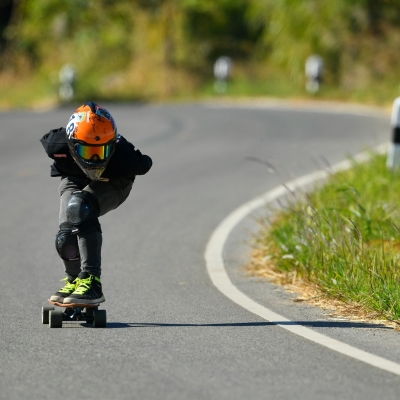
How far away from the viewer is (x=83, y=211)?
6254 millimetres

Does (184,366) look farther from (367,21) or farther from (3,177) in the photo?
(367,21)

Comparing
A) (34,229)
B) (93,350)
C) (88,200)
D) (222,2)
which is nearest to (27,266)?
(34,229)

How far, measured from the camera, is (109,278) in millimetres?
8328

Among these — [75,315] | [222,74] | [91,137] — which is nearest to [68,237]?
[75,315]

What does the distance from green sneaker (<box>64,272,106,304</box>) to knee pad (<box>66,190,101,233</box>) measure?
0.29m

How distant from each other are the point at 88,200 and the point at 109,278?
6.88ft

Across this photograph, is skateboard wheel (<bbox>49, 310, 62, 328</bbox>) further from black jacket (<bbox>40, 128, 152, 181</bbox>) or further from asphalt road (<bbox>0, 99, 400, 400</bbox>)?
black jacket (<bbox>40, 128, 152, 181</bbox>)

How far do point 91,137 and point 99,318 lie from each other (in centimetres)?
112

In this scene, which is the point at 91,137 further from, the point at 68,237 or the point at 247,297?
the point at 247,297

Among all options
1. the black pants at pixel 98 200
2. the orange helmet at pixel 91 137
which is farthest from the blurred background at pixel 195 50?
the orange helmet at pixel 91 137

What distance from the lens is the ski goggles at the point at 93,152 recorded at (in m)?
6.12

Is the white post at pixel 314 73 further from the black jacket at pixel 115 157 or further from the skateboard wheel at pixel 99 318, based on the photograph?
the skateboard wheel at pixel 99 318

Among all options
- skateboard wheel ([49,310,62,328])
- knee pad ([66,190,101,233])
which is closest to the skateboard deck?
skateboard wheel ([49,310,62,328])

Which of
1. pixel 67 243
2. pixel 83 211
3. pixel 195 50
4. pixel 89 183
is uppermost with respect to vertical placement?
pixel 195 50
